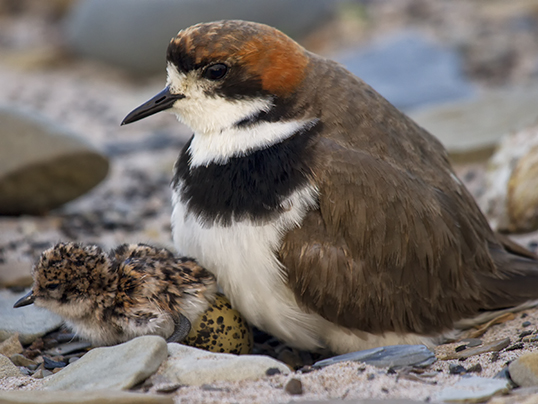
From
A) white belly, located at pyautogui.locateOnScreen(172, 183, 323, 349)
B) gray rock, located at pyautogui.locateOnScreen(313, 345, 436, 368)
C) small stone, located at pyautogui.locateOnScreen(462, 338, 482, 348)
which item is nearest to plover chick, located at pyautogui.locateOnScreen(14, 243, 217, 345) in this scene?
white belly, located at pyautogui.locateOnScreen(172, 183, 323, 349)

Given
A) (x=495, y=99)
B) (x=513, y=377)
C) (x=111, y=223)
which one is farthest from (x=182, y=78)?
(x=495, y=99)

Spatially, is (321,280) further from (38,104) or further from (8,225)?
(38,104)

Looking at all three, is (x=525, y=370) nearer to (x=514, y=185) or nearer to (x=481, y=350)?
(x=481, y=350)

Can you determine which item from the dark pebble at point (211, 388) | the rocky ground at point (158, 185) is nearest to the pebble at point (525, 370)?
the rocky ground at point (158, 185)

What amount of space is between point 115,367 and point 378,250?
129cm

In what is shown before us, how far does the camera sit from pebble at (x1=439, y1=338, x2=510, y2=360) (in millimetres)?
3287

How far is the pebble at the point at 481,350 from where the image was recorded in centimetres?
329

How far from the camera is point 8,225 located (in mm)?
5207

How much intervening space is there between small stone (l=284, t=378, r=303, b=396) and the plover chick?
0.74m

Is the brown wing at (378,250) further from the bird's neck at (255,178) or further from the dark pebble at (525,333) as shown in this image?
the dark pebble at (525,333)

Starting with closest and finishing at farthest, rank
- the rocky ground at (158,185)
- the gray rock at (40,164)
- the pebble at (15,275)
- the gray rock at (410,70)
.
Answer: the rocky ground at (158,185) < the pebble at (15,275) < the gray rock at (40,164) < the gray rock at (410,70)

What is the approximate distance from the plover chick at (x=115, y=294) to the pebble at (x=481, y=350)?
3.91 feet

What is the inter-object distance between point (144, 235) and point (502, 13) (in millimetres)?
7332

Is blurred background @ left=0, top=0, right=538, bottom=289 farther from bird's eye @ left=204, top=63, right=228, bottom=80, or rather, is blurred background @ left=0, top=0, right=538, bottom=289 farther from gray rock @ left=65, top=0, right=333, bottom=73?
bird's eye @ left=204, top=63, right=228, bottom=80
